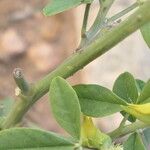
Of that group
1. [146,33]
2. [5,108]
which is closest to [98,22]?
[146,33]

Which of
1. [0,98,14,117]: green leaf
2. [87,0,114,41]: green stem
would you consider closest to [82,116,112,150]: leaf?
[87,0,114,41]: green stem

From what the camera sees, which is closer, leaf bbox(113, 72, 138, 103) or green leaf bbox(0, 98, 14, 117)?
leaf bbox(113, 72, 138, 103)

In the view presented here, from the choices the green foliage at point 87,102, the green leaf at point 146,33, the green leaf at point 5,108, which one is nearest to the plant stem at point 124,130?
the green foliage at point 87,102

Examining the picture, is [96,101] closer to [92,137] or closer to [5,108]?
[92,137]

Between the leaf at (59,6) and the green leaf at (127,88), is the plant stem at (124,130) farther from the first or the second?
the leaf at (59,6)

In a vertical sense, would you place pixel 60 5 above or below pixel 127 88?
above

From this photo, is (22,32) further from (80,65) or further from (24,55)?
(80,65)

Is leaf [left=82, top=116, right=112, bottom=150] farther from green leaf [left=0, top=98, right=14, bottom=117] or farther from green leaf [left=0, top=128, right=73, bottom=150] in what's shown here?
green leaf [left=0, top=98, right=14, bottom=117]
